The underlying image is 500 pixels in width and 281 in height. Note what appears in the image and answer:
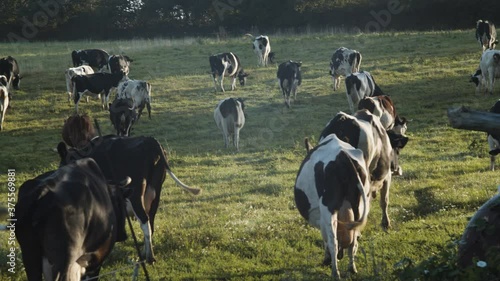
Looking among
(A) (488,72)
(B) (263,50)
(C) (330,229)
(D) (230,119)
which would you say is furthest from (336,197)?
(B) (263,50)

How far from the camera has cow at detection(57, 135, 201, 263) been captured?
9.12m

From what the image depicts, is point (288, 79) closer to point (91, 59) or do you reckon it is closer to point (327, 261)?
point (91, 59)

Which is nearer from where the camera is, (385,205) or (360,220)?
(360,220)

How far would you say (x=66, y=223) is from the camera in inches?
238

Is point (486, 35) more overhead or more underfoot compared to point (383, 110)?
more underfoot

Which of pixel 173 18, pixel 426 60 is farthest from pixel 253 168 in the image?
pixel 173 18

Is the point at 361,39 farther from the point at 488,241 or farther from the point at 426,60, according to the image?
the point at 488,241

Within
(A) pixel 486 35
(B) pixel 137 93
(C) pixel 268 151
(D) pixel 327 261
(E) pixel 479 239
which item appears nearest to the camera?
(E) pixel 479 239

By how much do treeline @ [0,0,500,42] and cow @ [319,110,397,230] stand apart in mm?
39517

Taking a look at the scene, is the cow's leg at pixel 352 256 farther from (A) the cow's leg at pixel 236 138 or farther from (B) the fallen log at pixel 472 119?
(A) the cow's leg at pixel 236 138

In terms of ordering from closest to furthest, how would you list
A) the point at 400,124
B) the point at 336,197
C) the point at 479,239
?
the point at 479,239 → the point at 336,197 → the point at 400,124

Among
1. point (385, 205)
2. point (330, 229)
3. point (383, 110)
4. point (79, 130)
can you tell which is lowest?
point (385, 205)

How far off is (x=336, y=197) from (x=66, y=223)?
127 inches

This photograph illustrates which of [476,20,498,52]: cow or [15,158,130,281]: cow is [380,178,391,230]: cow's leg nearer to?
[15,158,130,281]: cow
